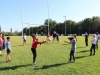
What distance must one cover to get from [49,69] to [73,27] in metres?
116

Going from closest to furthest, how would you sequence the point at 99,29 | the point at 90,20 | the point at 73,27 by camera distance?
the point at 99,29 < the point at 90,20 < the point at 73,27

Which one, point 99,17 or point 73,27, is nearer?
point 99,17

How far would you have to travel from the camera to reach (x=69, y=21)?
13088cm

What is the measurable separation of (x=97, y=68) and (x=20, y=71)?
4.55m

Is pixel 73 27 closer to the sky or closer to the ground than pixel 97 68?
closer to the sky

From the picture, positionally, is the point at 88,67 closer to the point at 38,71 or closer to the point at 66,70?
the point at 66,70

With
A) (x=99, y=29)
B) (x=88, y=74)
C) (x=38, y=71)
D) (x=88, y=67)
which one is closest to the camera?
(x=88, y=74)

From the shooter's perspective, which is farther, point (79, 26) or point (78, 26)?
point (78, 26)

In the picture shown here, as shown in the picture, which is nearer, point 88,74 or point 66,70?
point 88,74

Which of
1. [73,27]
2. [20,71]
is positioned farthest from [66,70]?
[73,27]

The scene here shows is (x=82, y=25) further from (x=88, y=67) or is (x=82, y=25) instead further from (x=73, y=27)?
(x=88, y=67)

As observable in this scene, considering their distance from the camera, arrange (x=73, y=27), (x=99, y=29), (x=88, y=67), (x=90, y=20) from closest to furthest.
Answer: (x=88, y=67), (x=99, y=29), (x=90, y=20), (x=73, y=27)

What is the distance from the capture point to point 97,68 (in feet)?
31.7

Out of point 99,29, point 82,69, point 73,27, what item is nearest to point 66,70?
point 82,69
